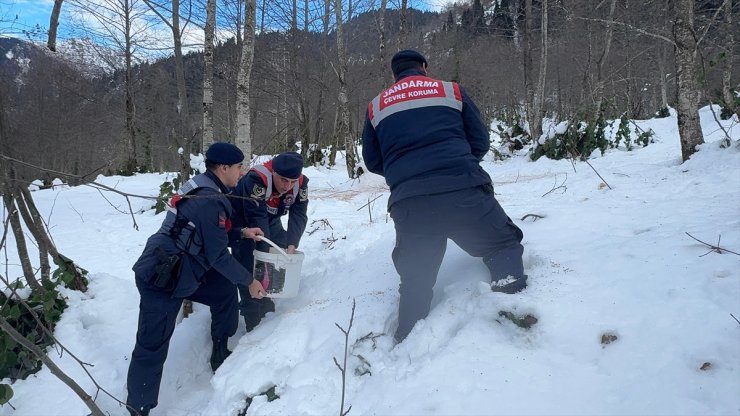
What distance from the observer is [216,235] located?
269 cm

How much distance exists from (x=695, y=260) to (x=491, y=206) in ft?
3.65

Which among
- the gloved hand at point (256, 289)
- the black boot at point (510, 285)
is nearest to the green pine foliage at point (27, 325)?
the gloved hand at point (256, 289)

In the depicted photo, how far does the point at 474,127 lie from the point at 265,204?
5.58 feet

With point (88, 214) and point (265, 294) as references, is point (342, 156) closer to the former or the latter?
point (88, 214)

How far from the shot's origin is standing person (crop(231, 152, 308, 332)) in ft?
10.6

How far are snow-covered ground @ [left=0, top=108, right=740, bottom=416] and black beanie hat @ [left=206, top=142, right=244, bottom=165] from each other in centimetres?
121

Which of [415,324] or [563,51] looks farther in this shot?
[563,51]

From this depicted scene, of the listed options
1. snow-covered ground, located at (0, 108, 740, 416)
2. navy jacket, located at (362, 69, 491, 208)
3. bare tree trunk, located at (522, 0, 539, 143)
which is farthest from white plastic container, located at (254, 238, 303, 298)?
bare tree trunk, located at (522, 0, 539, 143)

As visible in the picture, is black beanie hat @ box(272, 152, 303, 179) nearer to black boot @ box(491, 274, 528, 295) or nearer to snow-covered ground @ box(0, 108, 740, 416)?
snow-covered ground @ box(0, 108, 740, 416)

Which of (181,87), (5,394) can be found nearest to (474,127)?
(5,394)

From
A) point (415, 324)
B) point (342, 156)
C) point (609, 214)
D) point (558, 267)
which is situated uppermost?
point (342, 156)

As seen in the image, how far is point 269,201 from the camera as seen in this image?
11.1ft

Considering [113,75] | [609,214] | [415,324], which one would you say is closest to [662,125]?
[609,214]

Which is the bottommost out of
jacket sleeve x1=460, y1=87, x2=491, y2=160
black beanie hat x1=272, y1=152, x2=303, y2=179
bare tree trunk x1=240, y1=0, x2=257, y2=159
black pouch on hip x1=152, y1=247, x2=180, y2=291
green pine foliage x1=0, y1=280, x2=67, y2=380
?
green pine foliage x1=0, y1=280, x2=67, y2=380
